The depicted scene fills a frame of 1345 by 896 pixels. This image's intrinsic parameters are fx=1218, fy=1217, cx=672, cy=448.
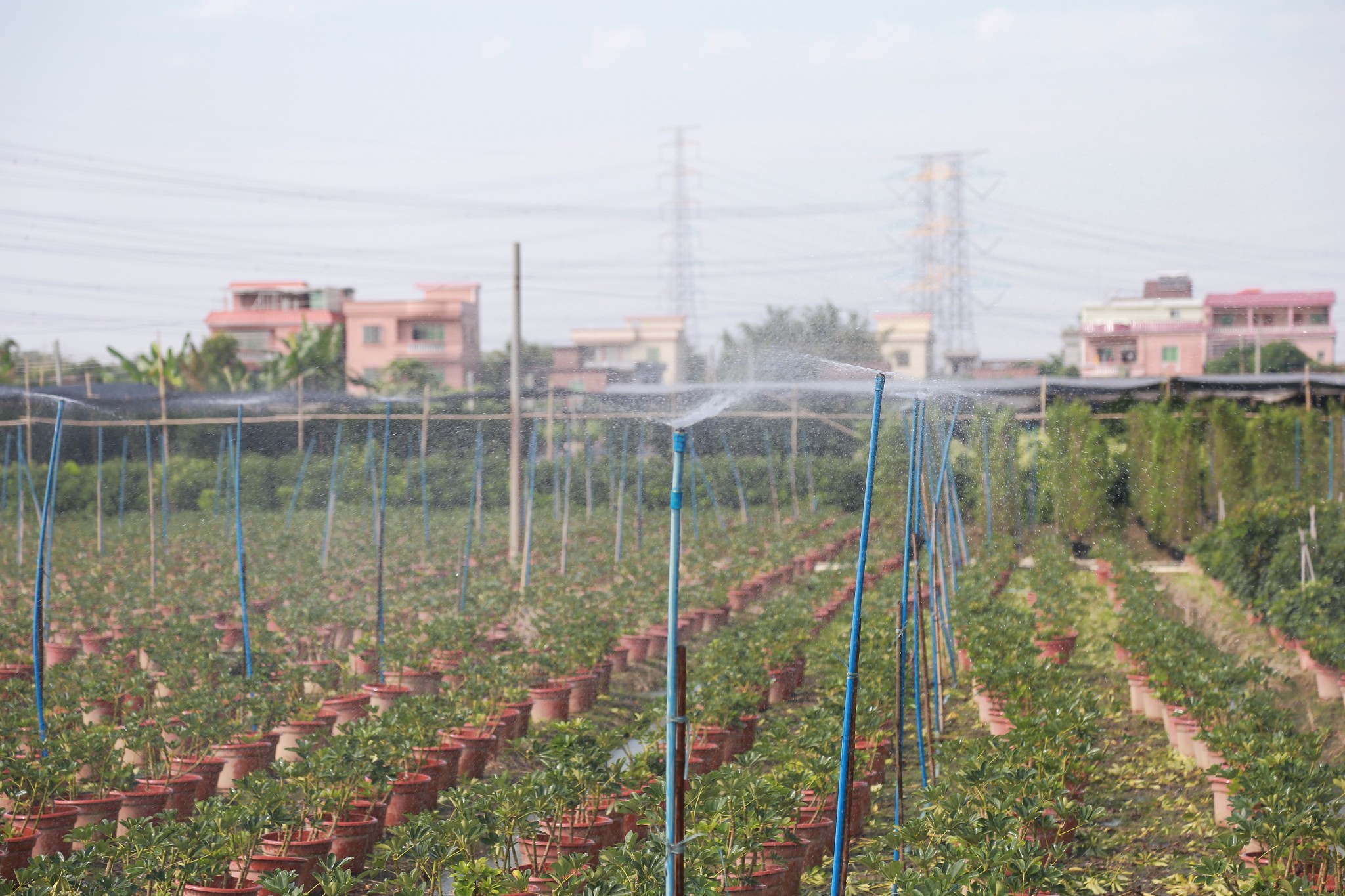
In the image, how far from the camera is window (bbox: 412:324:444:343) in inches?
1612

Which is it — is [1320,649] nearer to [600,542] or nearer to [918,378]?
[918,378]

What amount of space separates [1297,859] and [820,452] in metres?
17.3

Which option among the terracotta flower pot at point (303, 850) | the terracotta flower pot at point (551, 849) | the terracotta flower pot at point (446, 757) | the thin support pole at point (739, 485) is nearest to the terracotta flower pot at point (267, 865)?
the terracotta flower pot at point (303, 850)

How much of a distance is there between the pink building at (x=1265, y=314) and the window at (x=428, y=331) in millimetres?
24327

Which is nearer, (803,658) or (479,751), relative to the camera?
(479,751)

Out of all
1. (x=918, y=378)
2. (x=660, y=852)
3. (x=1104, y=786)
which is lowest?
(x=1104, y=786)

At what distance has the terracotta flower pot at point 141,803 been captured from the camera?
5.19 meters

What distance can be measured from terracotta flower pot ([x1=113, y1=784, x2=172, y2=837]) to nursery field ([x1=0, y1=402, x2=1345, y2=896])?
0.02 metres

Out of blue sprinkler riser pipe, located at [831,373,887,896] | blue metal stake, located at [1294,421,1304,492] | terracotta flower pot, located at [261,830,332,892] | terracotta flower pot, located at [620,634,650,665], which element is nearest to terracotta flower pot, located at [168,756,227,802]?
terracotta flower pot, located at [261,830,332,892]

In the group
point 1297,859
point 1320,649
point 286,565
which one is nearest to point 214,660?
point 286,565

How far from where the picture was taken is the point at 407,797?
532cm

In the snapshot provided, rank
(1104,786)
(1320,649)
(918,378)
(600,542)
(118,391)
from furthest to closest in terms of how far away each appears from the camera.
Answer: (118,391)
(600,542)
(1320,649)
(1104,786)
(918,378)

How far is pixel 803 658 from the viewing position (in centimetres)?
833

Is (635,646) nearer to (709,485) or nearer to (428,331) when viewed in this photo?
(709,485)
